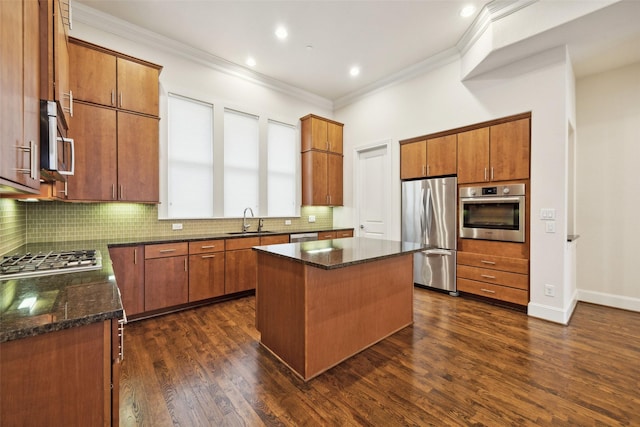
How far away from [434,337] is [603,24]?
3.49m

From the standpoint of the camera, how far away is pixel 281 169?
16.4 ft

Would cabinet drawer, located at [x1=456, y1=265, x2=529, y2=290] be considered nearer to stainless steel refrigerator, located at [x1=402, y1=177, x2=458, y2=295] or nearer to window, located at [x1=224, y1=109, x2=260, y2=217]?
stainless steel refrigerator, located at [x1=402, y1=177, x2=458, y2=295]

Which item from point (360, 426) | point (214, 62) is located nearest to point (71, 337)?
point (360, 426)

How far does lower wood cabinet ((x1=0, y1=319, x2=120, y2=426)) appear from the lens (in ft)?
2.74

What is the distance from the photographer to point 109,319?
3.23 ft

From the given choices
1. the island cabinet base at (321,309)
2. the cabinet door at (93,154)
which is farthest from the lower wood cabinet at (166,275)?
the island cabinet base at (321,309)

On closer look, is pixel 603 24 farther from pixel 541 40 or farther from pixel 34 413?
pixel 34 413

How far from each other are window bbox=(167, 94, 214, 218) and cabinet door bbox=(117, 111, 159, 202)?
1.52ft

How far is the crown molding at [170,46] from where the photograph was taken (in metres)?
3.11

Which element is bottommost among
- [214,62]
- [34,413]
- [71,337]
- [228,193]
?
[34,413]

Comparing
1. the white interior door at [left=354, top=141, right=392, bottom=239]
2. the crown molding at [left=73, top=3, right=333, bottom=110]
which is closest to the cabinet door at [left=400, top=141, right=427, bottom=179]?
the white interior door at [left=354, top=141, right=392, bottom=239]

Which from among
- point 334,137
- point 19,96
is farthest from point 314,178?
point 19,96

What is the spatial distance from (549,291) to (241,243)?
3864 mm

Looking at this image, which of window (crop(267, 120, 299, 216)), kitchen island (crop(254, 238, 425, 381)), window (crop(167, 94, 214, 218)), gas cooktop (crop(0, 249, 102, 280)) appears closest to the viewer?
gas cooktop (crop(0, 249, 102, 280))
